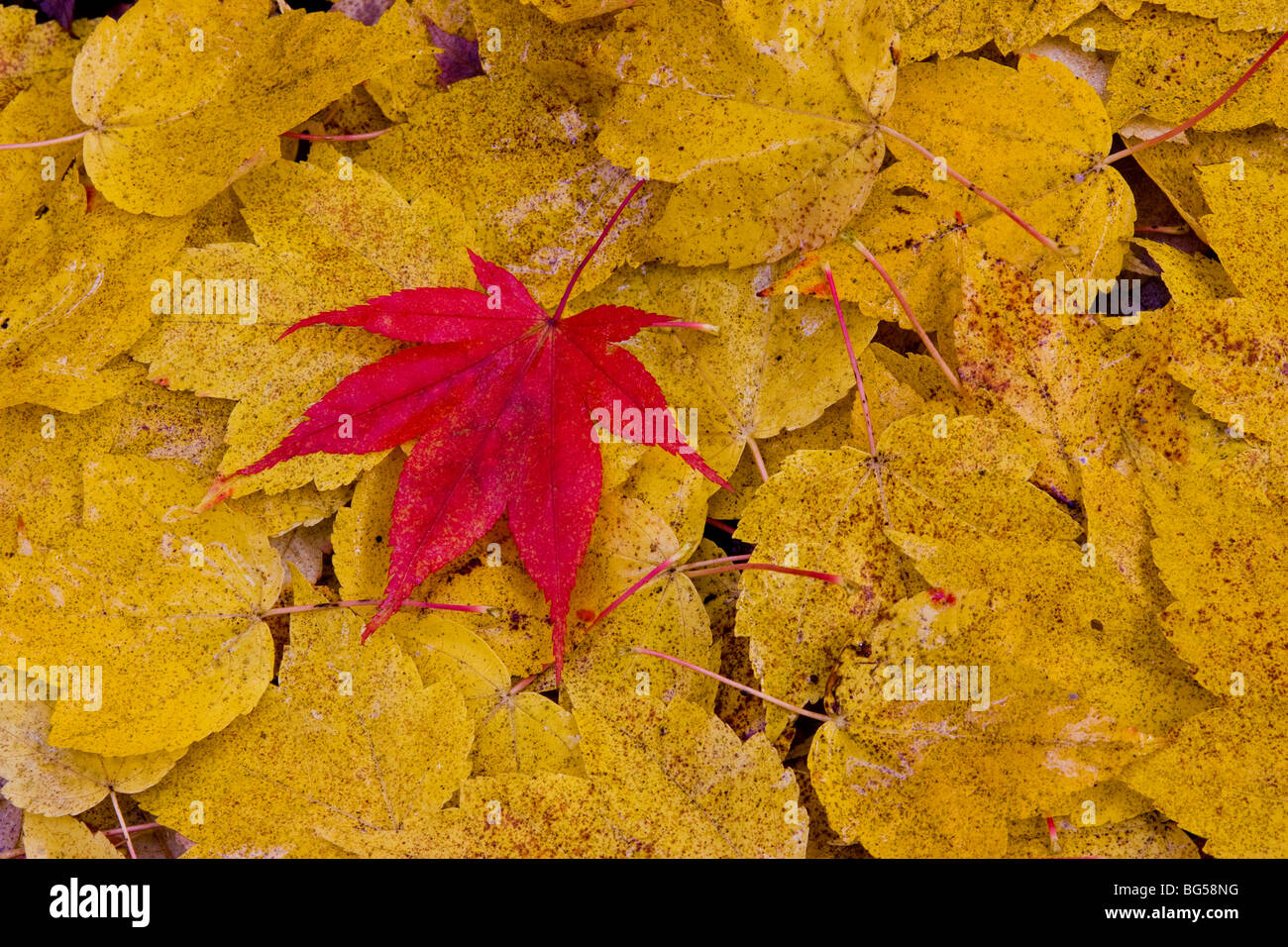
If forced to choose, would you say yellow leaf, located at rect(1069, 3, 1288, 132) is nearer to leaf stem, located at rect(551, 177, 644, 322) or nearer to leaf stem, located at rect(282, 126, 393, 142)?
leaf stem, located at rect(551, 177, 644, 322)

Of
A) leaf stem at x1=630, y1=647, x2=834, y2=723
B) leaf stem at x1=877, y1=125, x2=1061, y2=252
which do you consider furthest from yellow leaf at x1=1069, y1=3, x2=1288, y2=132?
leaf stem at x1=630, y1=647, x2=834, y2=723

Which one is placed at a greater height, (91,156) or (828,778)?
(91,156)

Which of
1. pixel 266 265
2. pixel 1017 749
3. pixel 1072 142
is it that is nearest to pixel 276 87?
pixel 266 265

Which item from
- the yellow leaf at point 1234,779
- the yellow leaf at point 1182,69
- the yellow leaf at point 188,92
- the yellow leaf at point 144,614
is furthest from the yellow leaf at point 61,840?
the yellow leaf at point 1182,69

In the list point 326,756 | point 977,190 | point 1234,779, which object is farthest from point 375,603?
point 1234,779

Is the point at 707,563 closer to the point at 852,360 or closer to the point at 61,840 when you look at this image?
the point at 852,360

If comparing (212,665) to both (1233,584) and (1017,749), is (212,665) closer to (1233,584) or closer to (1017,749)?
(1017,749)
